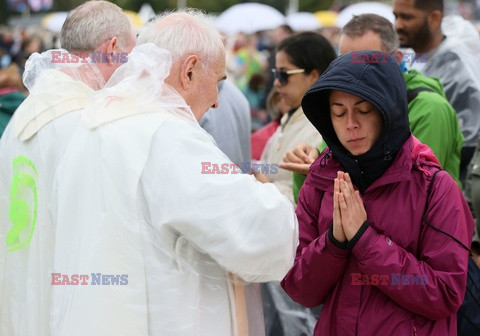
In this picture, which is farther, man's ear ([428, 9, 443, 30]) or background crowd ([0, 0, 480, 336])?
man's ear ([428, 9, 443, 30])

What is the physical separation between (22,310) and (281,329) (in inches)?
68.4

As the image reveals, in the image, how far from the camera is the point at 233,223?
2764 mm

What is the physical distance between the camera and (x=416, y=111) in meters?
4.08

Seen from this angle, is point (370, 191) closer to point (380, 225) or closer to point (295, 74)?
point (380, 225)

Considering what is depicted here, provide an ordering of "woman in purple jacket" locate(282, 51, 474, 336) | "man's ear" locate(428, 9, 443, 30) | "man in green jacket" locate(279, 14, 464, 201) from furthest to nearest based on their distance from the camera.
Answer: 1. "man's ear" locate(428, 9, 443, 30)
2. "man in green jacket" locate(279, 14, 464, 201)
3. "woman in purple jacket" locate(282, 51, 474, 336)

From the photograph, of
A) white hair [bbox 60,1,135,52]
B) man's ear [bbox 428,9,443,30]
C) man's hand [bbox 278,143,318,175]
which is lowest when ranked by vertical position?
man's hand [bbox 278,143,318,175]

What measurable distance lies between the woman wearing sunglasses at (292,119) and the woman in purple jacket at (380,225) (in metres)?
1.55

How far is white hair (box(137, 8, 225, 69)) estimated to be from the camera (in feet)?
10.1

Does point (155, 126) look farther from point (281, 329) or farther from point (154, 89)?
point (281, 329)

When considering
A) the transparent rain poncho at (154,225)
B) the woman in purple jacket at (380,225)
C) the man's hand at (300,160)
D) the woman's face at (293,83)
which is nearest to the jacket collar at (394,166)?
the woman in purple jacket at (380,225)

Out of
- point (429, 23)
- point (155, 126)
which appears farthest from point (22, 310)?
point (429, 23)

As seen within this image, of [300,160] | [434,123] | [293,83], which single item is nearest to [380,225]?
[300,160]

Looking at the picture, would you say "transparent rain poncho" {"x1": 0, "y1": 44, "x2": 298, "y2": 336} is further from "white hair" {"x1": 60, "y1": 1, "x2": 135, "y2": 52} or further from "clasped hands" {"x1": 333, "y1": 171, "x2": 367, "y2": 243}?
"white hair" {"x1": 60, "y1": 1, "x2": 135, "y2": 52}

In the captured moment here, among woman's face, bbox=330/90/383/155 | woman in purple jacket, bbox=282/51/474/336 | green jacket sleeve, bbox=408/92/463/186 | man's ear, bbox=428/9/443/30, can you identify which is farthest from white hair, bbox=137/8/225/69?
man's ear, bbox=428/9/443/30
